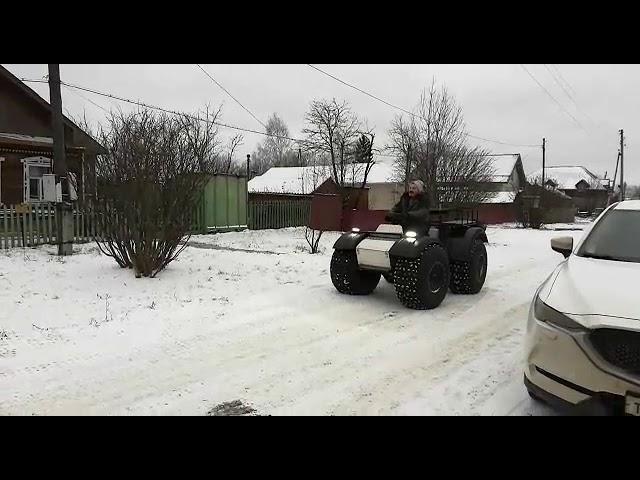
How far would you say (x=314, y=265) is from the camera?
9602 millimetres

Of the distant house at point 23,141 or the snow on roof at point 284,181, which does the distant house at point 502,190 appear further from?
A: the distant house at point 23,141

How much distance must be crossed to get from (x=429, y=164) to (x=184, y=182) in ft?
34.9

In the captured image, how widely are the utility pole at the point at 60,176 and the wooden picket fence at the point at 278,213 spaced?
365 inches

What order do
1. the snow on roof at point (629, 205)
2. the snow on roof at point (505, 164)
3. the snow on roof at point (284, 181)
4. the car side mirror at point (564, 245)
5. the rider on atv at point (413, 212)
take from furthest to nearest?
the snow on roof at point (505, 164), the snow on roof at point (284, 181), the rider on atv at point (413, 212), the snow on roof at point (629, 205), the car side mirror at point (564, 245)

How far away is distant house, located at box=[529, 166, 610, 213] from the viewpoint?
67.3 meters

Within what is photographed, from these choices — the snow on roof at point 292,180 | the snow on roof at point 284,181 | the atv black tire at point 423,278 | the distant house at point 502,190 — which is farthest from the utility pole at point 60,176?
the snow on roof at point 284,181

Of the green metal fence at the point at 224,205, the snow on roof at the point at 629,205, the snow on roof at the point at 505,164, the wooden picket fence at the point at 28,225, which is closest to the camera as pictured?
the snow on roof at the point at 629,205

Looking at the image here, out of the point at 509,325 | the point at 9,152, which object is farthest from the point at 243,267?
the point at 9,152

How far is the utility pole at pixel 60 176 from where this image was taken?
9.98m

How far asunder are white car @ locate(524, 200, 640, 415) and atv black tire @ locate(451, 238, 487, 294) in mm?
3588

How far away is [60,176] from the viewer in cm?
1098

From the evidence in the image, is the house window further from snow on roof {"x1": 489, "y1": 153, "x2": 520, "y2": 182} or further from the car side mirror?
snow on roof {"x1": 489, "y1": 153, "x2": 520, "y2": 182}

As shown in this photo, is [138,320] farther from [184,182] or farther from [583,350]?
[583,350]

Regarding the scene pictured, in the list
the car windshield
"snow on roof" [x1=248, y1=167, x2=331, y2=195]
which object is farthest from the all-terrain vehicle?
"snow on roof" [x1=248, y1=167, x2=331, y2=195]
